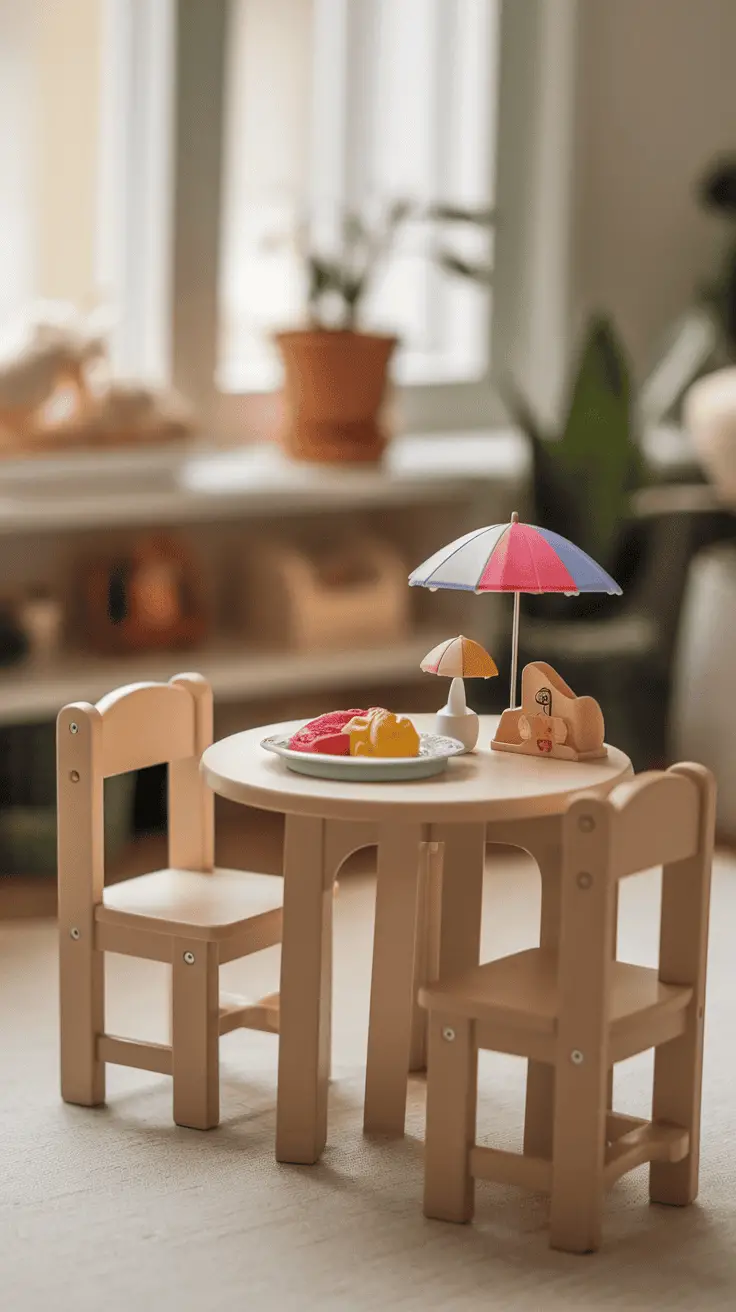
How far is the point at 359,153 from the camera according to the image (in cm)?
405

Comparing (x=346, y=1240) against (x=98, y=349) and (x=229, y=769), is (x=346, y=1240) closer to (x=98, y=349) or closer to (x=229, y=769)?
(x=229, y=769)

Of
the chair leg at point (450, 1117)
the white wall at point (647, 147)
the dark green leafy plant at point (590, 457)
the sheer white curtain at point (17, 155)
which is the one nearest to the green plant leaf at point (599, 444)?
the dark green leafy plant at point (590, 457)

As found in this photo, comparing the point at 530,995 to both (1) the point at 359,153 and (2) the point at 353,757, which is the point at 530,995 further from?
(1) the point at 359,153

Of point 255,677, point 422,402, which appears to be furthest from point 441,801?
point 422,402

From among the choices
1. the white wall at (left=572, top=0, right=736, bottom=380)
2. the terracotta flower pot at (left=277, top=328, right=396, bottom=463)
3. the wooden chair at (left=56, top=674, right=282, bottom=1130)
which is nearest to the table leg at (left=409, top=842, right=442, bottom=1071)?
the wooden chair at (left=56, top=674, right=282, bottom=1130)

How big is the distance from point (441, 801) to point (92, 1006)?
61 cm

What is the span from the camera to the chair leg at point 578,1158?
1.88m

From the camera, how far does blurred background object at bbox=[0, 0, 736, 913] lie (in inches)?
137

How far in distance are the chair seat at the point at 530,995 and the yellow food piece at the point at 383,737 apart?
0.27 m

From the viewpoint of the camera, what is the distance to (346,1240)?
1.93 m

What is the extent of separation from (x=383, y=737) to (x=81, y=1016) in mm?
569

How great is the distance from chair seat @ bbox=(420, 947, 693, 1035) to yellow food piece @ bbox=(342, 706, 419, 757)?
0.27 meters

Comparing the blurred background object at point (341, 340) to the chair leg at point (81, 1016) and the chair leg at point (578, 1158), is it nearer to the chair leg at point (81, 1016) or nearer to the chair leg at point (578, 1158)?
the chair leg at point (81, 1016)

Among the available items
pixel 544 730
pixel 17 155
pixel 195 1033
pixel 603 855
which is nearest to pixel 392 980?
pixel 195 1033
